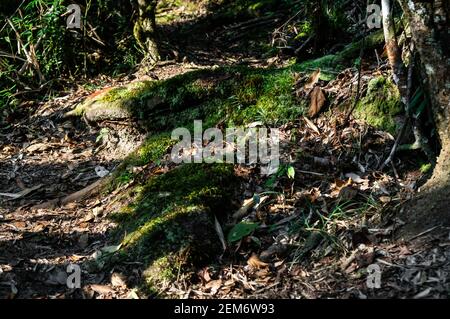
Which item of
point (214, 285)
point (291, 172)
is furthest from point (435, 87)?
point (214, 285)

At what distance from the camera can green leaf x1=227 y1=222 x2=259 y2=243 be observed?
3271mm

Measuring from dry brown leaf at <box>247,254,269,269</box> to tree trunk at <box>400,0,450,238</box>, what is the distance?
0.85 metres

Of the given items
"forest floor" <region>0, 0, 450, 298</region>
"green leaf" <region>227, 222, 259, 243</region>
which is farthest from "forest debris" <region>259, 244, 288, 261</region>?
"green leaf" <region>227, 222, 259, 243</region>

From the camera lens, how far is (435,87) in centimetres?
309

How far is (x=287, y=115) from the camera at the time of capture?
4.27m

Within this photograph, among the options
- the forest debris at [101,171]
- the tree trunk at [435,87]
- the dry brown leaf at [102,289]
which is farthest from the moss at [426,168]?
the forest debris at [101,171]

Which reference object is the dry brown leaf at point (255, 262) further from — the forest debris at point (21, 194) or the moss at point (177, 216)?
the forest debris at point (21, 194)

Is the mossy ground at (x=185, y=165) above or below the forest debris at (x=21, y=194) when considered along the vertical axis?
above

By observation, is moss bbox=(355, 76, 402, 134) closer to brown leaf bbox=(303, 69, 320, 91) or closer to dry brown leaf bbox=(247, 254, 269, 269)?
brown leaf bbox=(303, 69, 320, 91)

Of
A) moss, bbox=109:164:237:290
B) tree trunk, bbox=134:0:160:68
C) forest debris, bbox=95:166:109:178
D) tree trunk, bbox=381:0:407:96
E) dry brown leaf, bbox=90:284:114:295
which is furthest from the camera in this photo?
tree trunk, bbox=134:0:160:68

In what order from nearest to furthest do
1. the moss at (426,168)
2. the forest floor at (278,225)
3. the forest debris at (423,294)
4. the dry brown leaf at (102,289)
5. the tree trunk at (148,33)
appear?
the forest debris at (423,294) < the forest floor at (278,225) < the dry brown leaf at (102,289) < the moss at (426,168) < the tree trunk at (148,33)

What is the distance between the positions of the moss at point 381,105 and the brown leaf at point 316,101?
0.91ft

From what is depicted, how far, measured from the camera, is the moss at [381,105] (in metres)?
3.89

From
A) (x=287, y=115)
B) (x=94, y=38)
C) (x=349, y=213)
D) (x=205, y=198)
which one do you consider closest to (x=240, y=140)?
(x=287, y=115)
